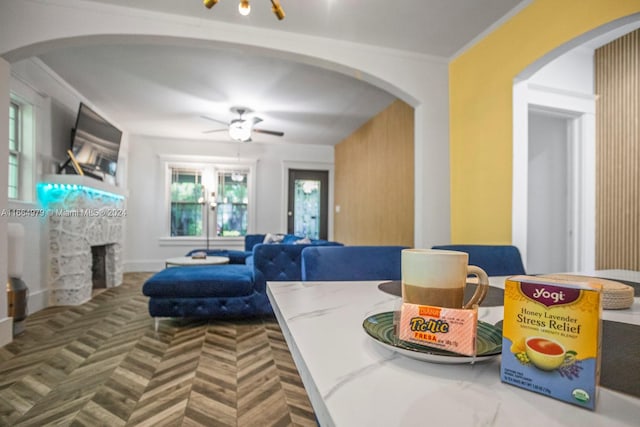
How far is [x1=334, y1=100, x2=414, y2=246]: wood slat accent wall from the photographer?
13.4 feet

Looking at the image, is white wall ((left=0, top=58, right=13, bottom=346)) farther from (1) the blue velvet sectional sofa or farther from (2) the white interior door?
(2) the white interior door

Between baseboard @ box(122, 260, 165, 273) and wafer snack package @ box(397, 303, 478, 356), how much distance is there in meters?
6.50

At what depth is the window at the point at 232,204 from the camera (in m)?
6.55

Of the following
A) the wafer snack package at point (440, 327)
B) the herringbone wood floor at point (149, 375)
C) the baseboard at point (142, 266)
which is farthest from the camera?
the baseboard at point (142, 266)

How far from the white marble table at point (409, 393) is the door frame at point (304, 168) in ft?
20.4

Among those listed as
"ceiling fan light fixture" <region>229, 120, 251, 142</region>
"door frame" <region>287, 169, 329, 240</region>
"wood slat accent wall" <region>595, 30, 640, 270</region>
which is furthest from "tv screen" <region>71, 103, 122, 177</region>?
"wood slat accent wall" <region>595, 30, 640, 270</region>

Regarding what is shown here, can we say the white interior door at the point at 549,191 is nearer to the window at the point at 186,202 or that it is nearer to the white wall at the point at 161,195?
the white wall at the point at 161,195

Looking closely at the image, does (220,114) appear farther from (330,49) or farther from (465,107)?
(465,107)

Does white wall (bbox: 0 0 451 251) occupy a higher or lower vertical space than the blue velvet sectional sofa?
higher

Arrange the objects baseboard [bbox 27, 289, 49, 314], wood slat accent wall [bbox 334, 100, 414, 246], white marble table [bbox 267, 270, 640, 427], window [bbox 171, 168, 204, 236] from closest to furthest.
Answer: white marble table [bbox 267, 270, 640, 427]
baseboard [bbox 27, 289, 49, 314]
wood slat accent wall [bbox 334, 100, 414, 246]
window [bbox 171, 168, 204, 236]

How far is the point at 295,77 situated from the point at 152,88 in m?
1.82

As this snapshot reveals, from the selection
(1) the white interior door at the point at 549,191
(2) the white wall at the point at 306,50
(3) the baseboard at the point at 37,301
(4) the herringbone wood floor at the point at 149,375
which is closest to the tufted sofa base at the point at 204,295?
(4) the herringbone wood floor at the point at 149,375

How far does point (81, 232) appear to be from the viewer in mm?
3902

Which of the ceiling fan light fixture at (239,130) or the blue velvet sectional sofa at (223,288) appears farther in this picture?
the ceiling fan light fixture at (239,130)
